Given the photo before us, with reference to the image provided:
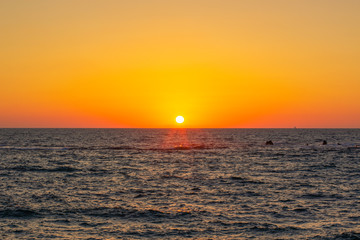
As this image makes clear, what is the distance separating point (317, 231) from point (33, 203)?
1900 centimetres

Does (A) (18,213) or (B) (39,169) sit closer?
(A) (18,213)

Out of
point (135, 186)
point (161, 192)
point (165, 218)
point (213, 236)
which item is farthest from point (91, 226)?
point (135, 186)

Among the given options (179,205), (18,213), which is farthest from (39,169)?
(179,205)

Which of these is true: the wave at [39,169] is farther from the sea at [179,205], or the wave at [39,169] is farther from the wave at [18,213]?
the wave at [18,213]

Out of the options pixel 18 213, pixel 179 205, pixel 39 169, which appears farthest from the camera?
pixel 39 169

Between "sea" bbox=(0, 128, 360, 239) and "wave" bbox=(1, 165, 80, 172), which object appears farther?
"wave" bbox=(1, 165, 80, 172)

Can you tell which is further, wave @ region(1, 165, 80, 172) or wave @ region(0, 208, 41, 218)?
wave @ region(1, 165, 80, 172)

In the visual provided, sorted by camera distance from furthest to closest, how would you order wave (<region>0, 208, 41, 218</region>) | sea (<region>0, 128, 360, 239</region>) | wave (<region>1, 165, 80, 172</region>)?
wave (<region>1, 165, 80, 172</region>)
wave (<region>0, 208, 41, 218</region>)
sea (<region>0, 128, 360, 239</region>)

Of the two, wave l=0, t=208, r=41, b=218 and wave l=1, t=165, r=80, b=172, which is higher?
wave l=1, t=165, r=80, b=172

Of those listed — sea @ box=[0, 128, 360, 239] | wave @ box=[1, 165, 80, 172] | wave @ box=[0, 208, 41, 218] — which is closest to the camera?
sea @ box=[0, 128, 360, 239]

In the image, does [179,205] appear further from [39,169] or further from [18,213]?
[39,169]

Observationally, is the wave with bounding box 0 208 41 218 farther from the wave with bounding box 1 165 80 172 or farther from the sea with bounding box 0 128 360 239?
the wave with bounding box 1 165 80 172

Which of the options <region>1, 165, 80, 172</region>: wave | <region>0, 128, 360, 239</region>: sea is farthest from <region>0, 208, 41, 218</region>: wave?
<region>1, 165, 80, 172</region>: wave

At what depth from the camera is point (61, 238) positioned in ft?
63.2
